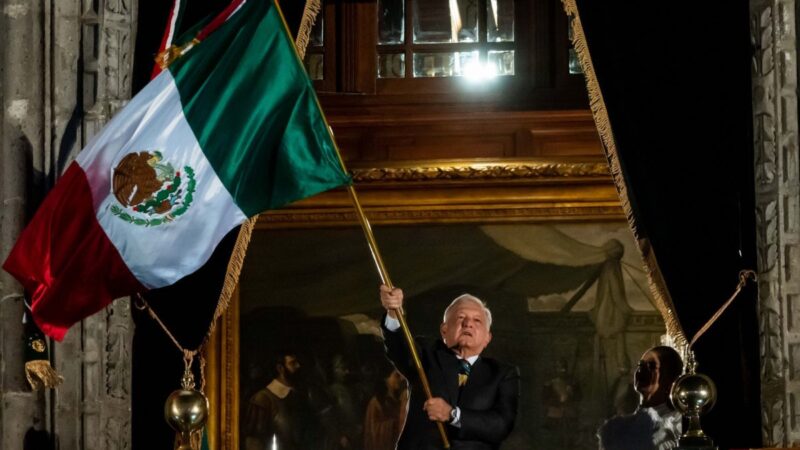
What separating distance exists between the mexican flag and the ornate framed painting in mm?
1921

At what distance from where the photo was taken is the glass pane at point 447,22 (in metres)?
10.4

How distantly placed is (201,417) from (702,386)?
7.60 feet

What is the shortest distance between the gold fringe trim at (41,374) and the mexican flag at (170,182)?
0.40 metres

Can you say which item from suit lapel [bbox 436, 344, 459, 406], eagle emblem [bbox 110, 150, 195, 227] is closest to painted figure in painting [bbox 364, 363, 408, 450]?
suit lapel [bbox 436, 344, 459, 406]

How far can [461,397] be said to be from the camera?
829cm

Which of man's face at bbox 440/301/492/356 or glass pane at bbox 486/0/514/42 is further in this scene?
glass pane at bbox 486/0/514/42

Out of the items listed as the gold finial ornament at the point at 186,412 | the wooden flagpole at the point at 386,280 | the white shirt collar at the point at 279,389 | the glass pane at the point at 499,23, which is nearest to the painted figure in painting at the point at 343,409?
the white shirt collar at the point at 279,389

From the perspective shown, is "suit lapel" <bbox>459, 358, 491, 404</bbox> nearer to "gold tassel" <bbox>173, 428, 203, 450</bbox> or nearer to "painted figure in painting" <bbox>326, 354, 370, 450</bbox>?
"gold tassel" <bbox>173, 428, 203, 450</bbox>

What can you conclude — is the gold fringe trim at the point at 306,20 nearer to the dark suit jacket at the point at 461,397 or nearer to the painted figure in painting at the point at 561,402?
the dark suit jacket at the point at 461,397

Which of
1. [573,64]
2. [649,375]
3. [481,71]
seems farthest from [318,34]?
[649,375]

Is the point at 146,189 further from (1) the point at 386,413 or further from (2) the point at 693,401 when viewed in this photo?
(2) the point at 693,401

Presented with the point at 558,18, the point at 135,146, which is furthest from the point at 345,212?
the point at 135,146

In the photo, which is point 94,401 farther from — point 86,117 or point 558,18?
point 558,18

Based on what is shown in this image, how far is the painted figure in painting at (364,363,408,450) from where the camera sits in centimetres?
981
